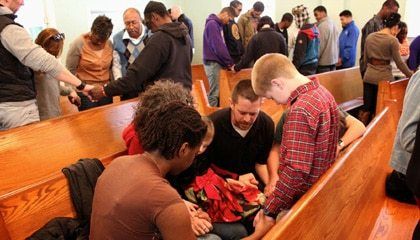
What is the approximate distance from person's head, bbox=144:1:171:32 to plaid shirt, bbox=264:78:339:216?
148cm

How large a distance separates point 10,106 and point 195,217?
1423mm

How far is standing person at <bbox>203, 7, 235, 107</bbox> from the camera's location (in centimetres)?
501

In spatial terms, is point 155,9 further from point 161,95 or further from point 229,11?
point 229,11

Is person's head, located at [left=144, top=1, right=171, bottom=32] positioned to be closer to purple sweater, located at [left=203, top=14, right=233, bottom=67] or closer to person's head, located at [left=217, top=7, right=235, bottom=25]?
purple sweater, located at [left=203, top=14, right=233, bottom=67]

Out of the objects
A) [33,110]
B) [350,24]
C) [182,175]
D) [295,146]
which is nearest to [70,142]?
[33,110]

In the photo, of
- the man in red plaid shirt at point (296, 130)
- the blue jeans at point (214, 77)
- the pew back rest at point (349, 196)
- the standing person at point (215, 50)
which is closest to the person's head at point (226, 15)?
the standing person at point (215, 50)

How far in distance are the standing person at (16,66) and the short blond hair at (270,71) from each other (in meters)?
1.44

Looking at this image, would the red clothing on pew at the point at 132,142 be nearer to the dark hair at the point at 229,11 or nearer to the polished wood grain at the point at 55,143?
the polished wood grain at the point at 55,143

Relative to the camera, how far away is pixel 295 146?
1.63 meters

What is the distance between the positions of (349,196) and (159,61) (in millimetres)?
1628

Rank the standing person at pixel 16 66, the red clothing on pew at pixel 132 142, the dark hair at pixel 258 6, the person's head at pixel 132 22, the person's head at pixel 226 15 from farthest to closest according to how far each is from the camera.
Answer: the dark hair at pixel 258 6, the person's head at pixel 226 15, the person's head at pixel 132 22, the standing person at pixel 16 66, the red clothing on pew at pixel 132 142

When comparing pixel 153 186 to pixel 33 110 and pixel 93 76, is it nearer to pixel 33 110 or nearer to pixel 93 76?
pixel 33 110

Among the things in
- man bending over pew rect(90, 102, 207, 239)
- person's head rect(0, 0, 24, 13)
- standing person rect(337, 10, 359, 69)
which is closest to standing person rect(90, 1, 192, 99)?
person's head rect(0, 0, 24, 13)

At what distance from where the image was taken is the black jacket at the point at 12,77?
229 centimetres
